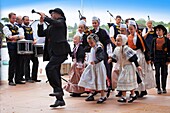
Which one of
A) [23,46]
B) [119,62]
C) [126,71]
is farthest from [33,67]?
[126,71]

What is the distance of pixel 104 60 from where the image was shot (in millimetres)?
7141

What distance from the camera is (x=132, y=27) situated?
22.5ft

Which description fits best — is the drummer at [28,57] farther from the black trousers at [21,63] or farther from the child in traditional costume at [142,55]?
the child in traditional costume at [142,55]

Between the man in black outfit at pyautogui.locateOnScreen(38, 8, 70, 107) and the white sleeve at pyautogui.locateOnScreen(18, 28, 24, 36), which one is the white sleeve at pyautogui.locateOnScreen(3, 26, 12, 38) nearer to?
the white sleeve at pyautogui.locateOnScreen(18, 28, 24, 36)

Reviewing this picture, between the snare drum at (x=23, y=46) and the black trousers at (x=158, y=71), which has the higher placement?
the snare drum at (x=23, y=46)

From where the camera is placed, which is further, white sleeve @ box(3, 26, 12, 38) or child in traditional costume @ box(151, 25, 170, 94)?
white sleeve @ box(3, 26, 12, 38)

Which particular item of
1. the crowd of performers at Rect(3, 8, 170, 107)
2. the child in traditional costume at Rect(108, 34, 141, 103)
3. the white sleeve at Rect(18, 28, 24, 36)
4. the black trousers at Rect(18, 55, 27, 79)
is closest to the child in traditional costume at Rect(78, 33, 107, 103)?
the crowd of performers at Rect(3, 8, 170, 107)

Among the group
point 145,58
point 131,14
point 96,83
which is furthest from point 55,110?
point 131,14

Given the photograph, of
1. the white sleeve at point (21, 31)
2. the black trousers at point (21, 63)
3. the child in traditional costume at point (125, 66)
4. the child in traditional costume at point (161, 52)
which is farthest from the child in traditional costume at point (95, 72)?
the black trousers at point (21, 63)

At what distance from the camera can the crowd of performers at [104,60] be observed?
591cm

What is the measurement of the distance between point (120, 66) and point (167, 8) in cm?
501

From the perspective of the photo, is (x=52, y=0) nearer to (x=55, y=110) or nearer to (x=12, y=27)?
(x=12, y=27)

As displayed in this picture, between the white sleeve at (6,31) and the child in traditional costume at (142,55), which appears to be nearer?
the child in traditional costume at (142,55)

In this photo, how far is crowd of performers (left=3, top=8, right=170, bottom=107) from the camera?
19.4 feet
